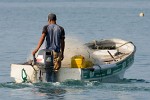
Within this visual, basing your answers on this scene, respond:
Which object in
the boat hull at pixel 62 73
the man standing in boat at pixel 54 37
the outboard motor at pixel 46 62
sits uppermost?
the man standing in boat at pixel 54 37

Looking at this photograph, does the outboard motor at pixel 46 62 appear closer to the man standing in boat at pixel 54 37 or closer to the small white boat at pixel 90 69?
the small white boat at pixel 90 69

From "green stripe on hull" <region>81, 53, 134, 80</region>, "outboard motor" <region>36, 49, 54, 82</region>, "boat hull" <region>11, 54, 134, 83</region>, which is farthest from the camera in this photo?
"green stripe on hull" <region>81, 53, 134, 80</region>

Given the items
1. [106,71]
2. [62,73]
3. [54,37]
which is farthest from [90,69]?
[54,37]

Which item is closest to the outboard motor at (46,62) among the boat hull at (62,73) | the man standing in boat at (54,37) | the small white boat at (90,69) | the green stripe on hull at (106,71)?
the small white boat at (90,69)

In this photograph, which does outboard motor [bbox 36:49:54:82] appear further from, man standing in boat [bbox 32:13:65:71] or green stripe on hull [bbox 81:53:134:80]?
green stripe on hull [bbox 81:53:134:80]

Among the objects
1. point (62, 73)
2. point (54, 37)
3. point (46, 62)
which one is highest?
point (54, 37)

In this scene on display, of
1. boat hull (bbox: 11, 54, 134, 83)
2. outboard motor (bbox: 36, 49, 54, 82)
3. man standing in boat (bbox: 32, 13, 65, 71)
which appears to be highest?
man standing in boat (bbox: 32, 13, 65, 71)

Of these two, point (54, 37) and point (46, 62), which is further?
point (54, 37)

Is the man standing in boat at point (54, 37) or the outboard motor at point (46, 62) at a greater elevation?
the man standing in boat at point (54, 37)

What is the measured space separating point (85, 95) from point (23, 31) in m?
29.9

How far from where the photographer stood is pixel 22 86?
2078cm

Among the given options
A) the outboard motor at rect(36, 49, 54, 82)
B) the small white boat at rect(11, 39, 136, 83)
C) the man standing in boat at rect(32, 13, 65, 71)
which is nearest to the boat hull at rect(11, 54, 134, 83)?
the small white boat at rect(11, 39, 136, 83)

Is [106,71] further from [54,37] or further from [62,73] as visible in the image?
[54,37]

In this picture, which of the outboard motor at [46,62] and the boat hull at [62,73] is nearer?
the outboard motor at [46,62]
